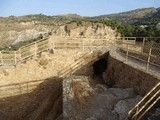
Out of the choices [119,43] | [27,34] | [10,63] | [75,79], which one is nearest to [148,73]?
[75,79]

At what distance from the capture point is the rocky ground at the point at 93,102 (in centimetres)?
1012

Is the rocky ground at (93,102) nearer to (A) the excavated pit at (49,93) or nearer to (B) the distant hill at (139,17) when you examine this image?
(A) the excavated pit at (49,93)

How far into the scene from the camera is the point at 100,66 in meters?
20.2

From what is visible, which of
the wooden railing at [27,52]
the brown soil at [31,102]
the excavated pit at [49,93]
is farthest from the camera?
the wooden railing at [27,52]

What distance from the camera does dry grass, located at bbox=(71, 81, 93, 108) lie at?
11115 mm

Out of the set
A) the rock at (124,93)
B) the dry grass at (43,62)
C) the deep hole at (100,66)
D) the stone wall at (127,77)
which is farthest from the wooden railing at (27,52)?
the rock at (124,93)

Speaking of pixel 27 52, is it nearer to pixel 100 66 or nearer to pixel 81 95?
pixel 100 66

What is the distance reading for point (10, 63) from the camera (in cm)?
1892

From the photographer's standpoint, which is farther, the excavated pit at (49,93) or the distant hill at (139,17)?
the distant hill at (139,17)

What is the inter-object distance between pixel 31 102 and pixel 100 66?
6162 mm

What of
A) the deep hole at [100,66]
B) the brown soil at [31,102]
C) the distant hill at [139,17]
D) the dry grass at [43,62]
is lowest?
the brown soil at [31,102]

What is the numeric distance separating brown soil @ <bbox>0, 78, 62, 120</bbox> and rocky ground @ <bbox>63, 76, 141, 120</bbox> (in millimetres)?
4427

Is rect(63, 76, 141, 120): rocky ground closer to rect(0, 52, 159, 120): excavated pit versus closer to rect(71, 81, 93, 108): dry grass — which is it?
rect(71, 81, 93, 108): dry grass

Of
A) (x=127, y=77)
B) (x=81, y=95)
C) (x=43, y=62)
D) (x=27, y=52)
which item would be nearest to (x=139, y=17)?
(x=27, y=52)
